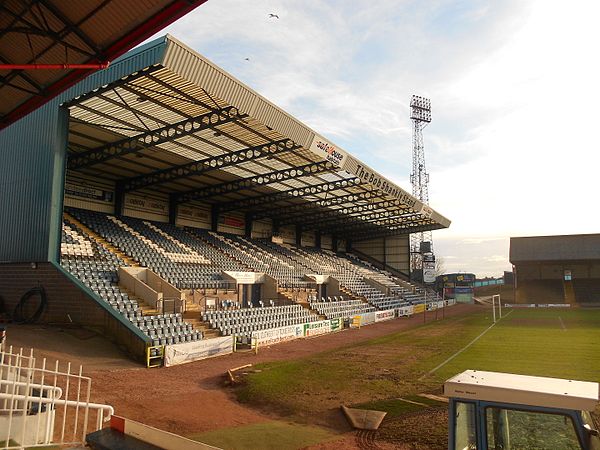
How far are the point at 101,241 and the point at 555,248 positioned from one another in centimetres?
5997

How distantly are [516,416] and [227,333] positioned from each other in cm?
2054

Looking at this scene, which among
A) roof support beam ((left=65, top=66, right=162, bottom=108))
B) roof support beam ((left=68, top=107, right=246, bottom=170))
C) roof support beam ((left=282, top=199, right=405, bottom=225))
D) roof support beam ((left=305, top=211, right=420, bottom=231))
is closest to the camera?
roof support beam ((left=65, top=66, right=162, bottom=108))

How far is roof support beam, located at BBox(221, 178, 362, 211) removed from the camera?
125ft

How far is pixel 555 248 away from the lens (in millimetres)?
61969

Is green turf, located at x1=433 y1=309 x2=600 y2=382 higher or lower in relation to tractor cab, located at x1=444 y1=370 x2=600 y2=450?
lower

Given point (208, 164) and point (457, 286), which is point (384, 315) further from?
point (457, 286)

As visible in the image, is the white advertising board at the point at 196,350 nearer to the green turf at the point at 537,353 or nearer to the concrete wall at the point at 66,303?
the concrete wall at the point at 66,303

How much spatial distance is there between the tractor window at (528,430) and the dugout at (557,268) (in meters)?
64.5

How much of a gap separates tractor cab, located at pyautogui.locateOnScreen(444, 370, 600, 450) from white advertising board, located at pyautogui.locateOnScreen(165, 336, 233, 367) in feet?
53.0

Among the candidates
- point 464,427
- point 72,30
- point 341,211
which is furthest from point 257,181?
point 464,427

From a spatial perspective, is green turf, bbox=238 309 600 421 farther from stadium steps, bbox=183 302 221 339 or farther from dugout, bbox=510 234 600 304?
dugout, bbox=510 234 600 304

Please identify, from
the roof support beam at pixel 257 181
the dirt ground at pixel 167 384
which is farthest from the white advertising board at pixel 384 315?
the dirt ground at pixel 167 384

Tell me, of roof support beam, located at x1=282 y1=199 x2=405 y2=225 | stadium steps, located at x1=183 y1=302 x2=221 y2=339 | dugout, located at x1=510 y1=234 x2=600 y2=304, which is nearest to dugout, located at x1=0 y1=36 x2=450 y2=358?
roof support beam, located at x1=282 y1=199 x2=405 y2=225

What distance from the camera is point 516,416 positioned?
17.0 feet
